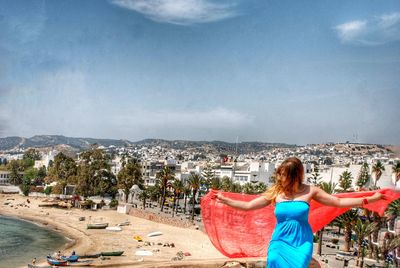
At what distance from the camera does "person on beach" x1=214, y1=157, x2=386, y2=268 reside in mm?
4199

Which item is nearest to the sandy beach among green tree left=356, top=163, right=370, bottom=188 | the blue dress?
the blue dress

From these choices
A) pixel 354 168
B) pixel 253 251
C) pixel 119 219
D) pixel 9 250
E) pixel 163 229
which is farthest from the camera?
pixel 354 168

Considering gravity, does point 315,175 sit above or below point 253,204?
below

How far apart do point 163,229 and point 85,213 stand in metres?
21.1

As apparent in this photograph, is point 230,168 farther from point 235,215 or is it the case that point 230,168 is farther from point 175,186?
point 235,215

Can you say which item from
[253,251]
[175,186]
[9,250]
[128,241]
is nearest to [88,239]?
[128,241]

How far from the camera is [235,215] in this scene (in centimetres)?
657

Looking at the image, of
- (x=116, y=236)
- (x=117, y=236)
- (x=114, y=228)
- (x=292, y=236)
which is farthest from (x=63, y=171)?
(x=292, y=236)

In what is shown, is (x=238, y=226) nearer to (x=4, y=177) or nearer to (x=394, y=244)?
(x=394, y=244)

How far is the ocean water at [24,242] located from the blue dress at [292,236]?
35.4 m

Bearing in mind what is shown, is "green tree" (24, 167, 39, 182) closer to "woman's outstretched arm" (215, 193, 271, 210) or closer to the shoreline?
the shoreline

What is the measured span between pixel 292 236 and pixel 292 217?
6.9 inches

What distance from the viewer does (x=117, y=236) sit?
50.5 metres

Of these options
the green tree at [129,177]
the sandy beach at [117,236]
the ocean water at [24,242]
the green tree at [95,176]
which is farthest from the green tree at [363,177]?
the green tree at [95,176]
